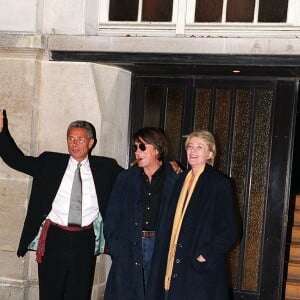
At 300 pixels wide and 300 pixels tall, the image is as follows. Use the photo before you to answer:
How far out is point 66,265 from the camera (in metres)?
5.92

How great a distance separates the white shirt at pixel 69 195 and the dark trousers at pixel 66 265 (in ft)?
0.34

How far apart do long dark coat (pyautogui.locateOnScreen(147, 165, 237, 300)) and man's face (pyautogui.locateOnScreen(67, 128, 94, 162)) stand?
113 cm

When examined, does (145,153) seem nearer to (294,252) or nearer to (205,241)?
(205,241)

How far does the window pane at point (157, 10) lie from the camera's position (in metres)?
7.19

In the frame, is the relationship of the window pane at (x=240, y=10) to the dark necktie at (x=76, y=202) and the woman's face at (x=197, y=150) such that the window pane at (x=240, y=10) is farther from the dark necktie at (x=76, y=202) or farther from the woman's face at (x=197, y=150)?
the dark necktie at (x=76, y=202)

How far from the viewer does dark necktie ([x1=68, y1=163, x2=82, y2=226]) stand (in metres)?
5.89

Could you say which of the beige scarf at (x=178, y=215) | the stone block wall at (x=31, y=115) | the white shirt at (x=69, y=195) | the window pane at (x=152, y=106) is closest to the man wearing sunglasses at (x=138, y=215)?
the beige scarf at (x=178, y=215)

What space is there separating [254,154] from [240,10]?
4.93 ft

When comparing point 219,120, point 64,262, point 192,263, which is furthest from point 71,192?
point 219,120

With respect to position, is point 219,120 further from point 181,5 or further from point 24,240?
point 24,240

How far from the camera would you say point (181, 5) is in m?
7.15

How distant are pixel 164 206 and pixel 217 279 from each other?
72 centimetres

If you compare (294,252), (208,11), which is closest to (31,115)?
(208,11)

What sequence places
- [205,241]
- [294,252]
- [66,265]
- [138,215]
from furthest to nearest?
1. [294,252]
2. [66,265]
3. [138,215]
4. [205,241]
